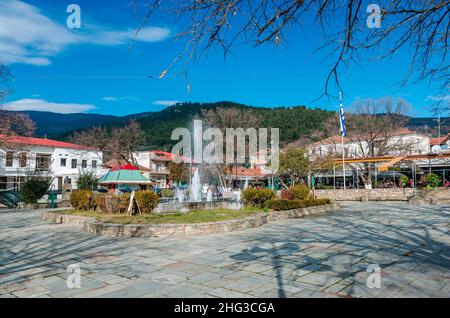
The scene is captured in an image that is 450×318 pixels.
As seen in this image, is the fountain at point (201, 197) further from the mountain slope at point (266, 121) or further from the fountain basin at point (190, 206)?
the mountain slope at point (266, 121)

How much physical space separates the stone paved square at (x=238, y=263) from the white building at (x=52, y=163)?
101 ft

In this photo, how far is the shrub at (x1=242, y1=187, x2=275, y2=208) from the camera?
588 inches

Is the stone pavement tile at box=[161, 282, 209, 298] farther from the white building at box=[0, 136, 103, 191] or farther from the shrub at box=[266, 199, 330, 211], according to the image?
the white building at box=[0, 136, 103, 191]

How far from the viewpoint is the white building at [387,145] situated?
108 ft

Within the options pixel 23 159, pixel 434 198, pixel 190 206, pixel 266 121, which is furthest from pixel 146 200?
pixel 266 121

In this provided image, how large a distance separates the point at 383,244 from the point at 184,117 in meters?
63.2

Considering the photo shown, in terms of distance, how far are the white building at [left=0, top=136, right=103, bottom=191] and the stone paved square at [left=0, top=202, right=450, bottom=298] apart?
30.7 metres

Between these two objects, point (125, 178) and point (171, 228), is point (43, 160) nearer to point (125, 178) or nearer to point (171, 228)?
point (125, 178)

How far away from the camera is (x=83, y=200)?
49.8 ft

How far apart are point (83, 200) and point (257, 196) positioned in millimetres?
8003

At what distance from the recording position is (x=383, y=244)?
→ 24.5ft
